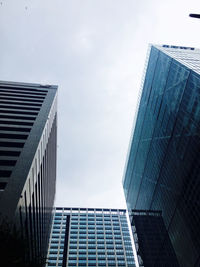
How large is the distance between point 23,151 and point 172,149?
97.8ft

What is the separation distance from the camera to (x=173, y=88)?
4569cm

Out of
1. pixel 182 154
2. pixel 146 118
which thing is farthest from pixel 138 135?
pixel 182 154

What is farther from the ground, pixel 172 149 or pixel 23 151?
pixel 172 149

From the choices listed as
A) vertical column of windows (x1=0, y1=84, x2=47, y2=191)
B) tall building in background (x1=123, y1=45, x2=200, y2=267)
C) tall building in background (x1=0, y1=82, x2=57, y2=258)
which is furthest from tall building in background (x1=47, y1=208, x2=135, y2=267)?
vertical column of windows (x1=0, y1=84, x2=47, y2=191)

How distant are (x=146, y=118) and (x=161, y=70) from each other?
51.8 ft

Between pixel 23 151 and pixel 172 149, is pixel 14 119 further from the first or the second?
pixel 172 149

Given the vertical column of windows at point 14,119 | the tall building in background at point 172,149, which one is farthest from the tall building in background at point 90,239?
the vertical column of windows at point 14,119

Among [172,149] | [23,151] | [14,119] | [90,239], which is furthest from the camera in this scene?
[90,239]

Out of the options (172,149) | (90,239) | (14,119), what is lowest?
(14,119)

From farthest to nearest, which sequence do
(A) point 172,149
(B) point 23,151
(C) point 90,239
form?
1. (C) point 90,239
2. (A) point 172,149
3. (B) point 23,151

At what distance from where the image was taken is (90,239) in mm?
87625

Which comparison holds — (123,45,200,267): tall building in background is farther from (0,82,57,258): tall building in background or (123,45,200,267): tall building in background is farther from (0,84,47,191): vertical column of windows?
(0,84,47,191): vertical column of windows

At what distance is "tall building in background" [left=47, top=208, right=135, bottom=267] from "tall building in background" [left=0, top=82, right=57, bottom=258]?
48106mm

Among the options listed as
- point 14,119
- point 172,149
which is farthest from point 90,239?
point 14,119
